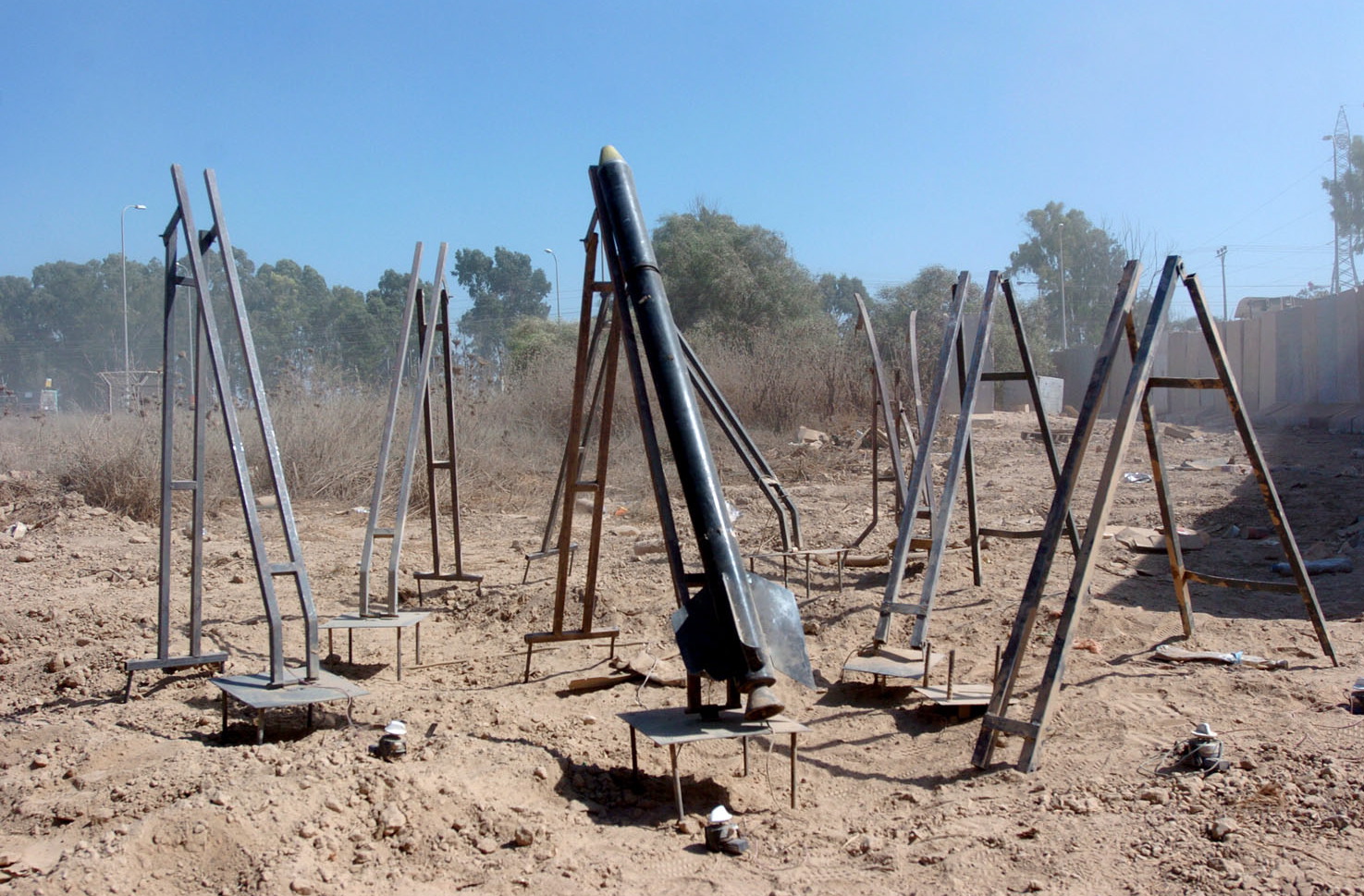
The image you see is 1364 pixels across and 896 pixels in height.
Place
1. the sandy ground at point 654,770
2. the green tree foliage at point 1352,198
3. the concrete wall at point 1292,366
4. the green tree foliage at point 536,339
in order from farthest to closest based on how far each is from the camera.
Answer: the green tree foliage at point 1352,198, the green tree foliage at point 536,339, the concrete wall at point 1292,366, the sandy ground at point 654,770

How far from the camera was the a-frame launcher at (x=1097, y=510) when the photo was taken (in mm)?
3732

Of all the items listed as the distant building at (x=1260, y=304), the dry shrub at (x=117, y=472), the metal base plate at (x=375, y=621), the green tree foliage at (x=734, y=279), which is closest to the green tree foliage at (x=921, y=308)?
the green tree foliage at (x=734, y=279)

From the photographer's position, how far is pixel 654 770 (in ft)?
12.9

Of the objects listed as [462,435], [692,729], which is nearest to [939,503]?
[692,729]

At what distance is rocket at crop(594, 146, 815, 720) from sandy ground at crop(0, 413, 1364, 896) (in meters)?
0.52

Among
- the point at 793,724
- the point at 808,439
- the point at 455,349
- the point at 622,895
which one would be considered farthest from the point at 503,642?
the point at 808,439

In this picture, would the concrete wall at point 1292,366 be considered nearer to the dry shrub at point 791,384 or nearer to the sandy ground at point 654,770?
the dry shrub at point 791,384

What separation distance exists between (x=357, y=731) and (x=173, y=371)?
6.35 feet

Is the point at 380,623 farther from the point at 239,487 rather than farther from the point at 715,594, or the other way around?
the point at 715,594

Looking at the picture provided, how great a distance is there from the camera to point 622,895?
282 centimetres

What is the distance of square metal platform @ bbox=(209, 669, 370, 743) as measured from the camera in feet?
12.9

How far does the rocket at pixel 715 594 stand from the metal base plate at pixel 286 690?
154 cm

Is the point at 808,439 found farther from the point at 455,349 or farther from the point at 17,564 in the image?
the point at 17,564

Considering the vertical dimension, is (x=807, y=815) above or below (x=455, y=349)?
below
